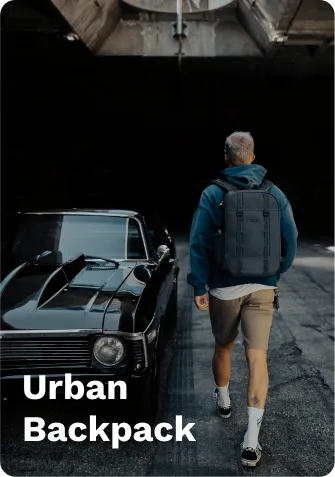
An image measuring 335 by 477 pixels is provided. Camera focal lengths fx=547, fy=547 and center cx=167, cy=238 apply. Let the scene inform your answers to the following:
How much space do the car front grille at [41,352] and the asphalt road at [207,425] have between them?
26 cm

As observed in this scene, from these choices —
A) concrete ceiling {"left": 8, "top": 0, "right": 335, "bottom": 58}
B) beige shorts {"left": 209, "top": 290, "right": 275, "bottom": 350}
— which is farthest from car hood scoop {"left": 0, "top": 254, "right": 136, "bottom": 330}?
concrete ceiling {"left": 8, "top": 0, "right": 335, "bottom": 58}

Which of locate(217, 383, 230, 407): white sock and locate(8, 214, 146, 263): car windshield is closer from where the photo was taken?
locate(217, 383, 230, 407): white sock

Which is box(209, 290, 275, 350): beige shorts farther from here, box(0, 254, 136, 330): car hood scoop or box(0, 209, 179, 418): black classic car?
box(0, 254, 136, 330): car hood scoop

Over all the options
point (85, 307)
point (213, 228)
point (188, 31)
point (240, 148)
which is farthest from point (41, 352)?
point (188, 31)

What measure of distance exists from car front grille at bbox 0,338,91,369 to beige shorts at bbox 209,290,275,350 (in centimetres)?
87

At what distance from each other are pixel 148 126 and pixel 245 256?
2365 cm

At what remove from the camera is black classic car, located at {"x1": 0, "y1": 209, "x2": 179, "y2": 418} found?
3.35 m

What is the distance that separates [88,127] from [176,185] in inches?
409

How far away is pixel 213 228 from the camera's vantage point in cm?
331

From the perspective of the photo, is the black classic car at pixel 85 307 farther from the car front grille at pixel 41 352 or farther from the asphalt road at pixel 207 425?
the asphalt road at pixel 207 425

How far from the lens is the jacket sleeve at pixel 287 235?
3322 mm

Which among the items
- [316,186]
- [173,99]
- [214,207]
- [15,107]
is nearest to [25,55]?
[15,107]

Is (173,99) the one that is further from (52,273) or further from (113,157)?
(52,273)

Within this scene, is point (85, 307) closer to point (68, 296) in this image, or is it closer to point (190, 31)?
point (68, 296)
